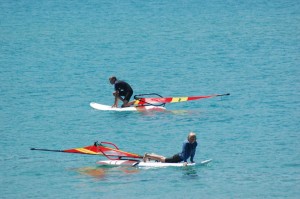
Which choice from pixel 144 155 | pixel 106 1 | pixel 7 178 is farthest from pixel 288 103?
pixel 106 1

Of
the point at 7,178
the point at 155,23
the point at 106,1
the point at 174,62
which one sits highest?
the point at 106,1

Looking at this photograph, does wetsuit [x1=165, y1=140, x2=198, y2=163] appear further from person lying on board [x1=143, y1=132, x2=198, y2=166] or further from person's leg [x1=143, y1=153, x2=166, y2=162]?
person's leg [x1=143, y1=153, x2=166, y2=162]

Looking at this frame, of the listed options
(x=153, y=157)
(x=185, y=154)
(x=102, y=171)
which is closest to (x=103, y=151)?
(x=102, y=171)

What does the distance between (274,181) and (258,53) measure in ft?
106

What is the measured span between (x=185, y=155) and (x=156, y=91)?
18.2 metres

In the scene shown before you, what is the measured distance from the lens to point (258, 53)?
6519cm

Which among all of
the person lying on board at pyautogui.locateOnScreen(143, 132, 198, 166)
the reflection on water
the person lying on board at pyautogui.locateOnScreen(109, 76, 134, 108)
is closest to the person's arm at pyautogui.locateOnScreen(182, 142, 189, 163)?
the person lying on board at pyautogui.locateOnScreen(143, 132, 198, 166)

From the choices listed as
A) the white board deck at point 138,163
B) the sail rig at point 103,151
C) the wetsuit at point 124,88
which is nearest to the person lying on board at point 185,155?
the white board deck at point 138,163

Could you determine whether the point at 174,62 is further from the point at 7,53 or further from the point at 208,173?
the point at 208,173

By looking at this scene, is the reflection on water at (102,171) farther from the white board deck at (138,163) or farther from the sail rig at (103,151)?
the sail rig at (103,151)

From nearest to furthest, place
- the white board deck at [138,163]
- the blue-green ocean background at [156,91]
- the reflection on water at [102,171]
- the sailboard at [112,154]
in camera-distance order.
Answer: the blue-green ocean background at [156,91] → the reflection on water at [102,171] → the white board deck at [138,163] → the sailboard at [112,154]

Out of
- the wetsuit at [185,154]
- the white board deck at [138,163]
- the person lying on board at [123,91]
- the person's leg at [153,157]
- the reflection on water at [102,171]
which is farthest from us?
the person lying on board at [123,91]

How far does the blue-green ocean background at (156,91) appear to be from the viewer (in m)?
33.9

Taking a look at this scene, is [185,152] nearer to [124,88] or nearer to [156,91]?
[124,88]
